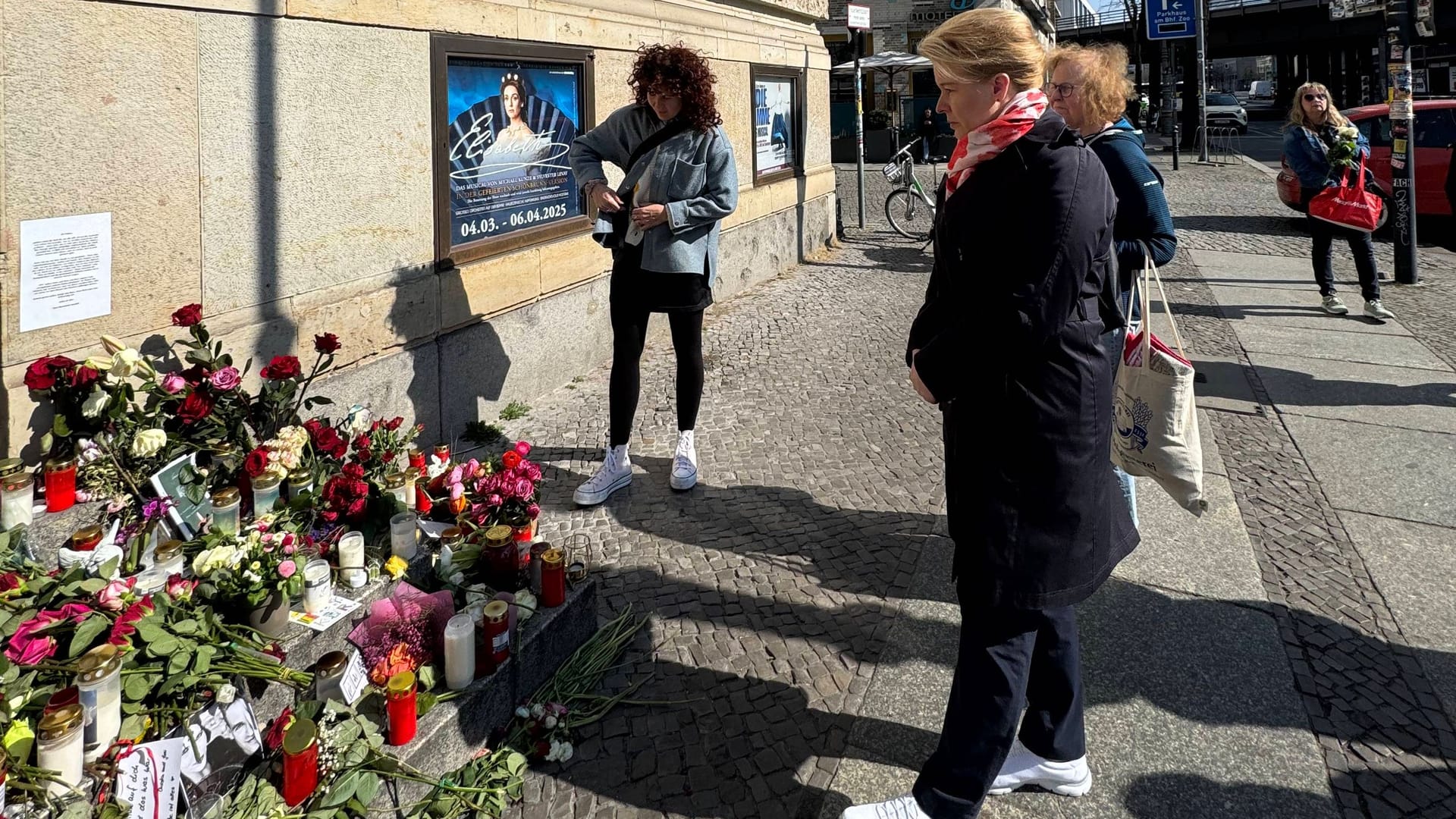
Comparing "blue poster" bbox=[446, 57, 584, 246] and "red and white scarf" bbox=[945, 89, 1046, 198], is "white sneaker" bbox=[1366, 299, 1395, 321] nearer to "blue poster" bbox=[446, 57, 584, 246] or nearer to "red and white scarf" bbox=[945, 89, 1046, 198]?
"blue poster" bbox=[446, 57, 584, 246]

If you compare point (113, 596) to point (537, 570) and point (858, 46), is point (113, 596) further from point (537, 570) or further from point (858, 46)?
point (858, 46)

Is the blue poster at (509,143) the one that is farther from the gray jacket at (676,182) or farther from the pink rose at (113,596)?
the pink rose at (113,596)

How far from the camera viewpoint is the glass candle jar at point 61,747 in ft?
6.33

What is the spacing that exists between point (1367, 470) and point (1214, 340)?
120 inches

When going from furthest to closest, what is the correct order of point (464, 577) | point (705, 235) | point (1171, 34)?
point (1171, 34) < point (705, 235) < point (464, 577)

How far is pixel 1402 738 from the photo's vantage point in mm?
2809

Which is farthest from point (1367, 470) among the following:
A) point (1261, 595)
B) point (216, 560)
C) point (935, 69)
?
point (216, 560)

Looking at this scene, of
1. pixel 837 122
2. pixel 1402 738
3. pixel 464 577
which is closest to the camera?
pixel 1402 738

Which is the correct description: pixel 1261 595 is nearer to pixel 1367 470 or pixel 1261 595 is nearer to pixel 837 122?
pixel 1367 470

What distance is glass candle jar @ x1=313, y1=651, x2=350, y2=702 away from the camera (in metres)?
2.49

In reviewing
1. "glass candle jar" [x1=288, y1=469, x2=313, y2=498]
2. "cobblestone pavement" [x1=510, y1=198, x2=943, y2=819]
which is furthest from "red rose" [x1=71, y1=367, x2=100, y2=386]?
"cobblestone pavement" [x1=510, y1=198, x2=943, y2=819]

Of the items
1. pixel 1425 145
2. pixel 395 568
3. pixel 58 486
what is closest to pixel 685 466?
pixel 395 568

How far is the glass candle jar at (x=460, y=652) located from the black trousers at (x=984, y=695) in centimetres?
121

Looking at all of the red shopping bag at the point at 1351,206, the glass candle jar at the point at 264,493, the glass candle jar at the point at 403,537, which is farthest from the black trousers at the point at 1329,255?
the glass candle jar at the point at 264,493
